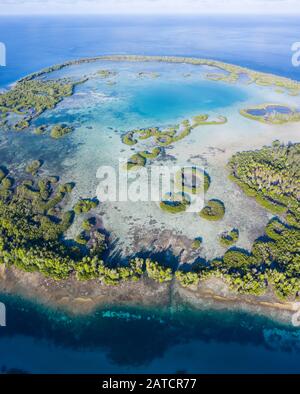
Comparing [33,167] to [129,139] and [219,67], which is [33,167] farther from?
[219,67]

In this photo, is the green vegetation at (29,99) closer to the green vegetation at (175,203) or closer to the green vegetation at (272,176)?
the green vegetation at (175,203)

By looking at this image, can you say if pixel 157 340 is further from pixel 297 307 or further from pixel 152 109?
pixel 152 109

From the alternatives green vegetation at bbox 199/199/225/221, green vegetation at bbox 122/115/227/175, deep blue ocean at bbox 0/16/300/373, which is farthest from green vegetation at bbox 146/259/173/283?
green vegetation at bbox 122/115/227/175

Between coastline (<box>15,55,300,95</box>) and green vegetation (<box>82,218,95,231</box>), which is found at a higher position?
coastline (<box>15,55,300,95</box>)

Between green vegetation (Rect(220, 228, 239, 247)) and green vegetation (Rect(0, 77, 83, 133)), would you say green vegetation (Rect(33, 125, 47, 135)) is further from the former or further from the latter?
green vegetation (Rect(220, 228, 239, 247))

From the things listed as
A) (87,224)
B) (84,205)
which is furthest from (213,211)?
(84,205)

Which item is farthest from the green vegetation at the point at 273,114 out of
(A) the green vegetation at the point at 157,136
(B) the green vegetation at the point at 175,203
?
(B) the green vegetation at the point at 175,203
